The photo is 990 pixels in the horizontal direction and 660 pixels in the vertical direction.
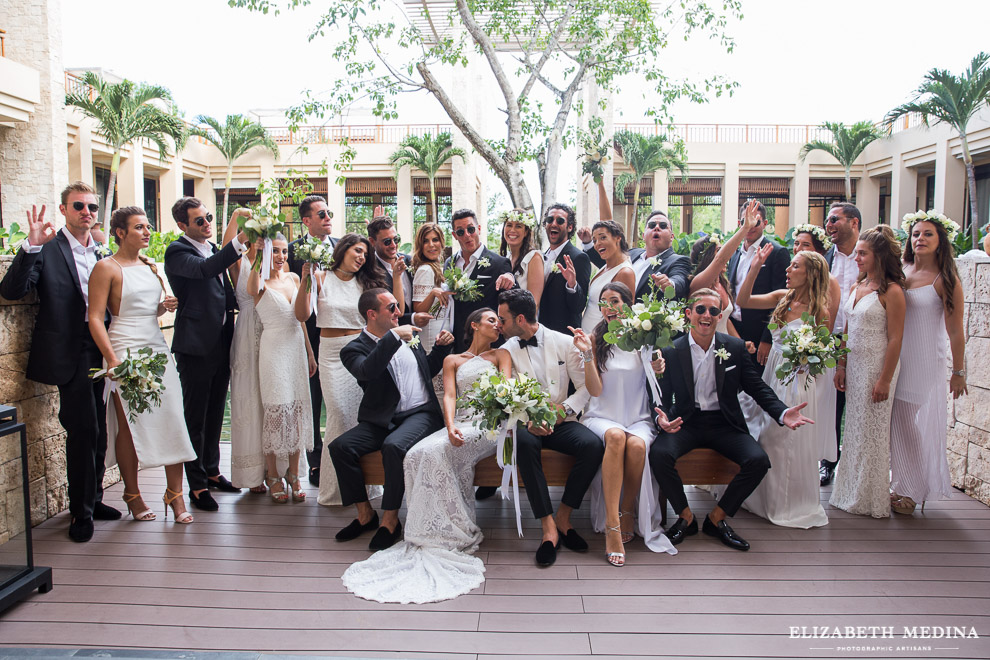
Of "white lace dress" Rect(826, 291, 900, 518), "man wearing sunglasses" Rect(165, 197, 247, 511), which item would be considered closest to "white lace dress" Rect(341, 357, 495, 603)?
"man wearing sunglasses" Rect(165, 197, 247, 511)

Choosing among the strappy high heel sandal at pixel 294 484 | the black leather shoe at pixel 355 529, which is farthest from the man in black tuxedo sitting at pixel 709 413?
the strappy high heel sandal at pixel 294 484

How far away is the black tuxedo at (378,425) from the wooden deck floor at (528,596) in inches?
15.7

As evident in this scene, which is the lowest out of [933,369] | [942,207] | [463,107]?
[933,369]

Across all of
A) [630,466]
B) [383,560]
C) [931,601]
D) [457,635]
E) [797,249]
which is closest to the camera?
[457,635]

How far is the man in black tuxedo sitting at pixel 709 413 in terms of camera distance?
13.5ft

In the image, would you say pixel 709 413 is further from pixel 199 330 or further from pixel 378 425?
pixel 199 330

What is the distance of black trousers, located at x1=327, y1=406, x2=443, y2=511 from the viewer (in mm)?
4102

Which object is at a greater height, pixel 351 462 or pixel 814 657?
pixel 351 462

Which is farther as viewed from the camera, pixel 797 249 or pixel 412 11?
pixel 412 11

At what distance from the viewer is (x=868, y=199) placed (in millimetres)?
25781

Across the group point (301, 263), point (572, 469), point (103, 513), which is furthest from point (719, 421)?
point (103, 513)

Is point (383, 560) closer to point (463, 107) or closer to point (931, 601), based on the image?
point (931, 601)

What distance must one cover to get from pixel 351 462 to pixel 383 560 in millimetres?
671

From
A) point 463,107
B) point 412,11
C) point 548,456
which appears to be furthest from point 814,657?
point 463,107
